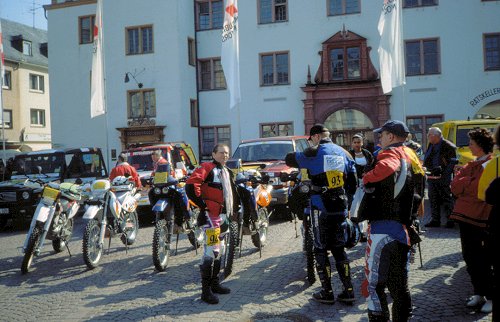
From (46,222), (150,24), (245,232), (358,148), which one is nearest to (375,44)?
(150,24)

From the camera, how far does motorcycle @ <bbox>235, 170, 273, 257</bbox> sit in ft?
24.9

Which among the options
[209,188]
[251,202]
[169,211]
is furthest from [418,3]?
[209,188]

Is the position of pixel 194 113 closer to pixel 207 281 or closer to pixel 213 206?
pixel 213 206

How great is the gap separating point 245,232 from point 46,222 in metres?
3.02

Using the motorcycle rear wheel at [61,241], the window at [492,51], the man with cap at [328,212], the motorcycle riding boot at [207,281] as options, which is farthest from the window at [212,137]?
the man with cap at [328,212]

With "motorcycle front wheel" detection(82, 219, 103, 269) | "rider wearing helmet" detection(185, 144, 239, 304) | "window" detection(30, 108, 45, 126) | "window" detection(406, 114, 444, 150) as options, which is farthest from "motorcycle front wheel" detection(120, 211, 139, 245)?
"window" detection(30, 108, 45, 126)

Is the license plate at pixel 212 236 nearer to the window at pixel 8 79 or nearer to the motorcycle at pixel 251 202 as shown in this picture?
the motorcycle at pixel 251 202

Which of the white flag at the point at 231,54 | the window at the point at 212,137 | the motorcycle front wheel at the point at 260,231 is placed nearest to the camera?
the motorcycle front wheel at the point at 260,231

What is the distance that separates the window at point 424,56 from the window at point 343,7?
3050 millimetres

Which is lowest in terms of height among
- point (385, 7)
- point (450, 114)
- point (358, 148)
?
point (358, 148)

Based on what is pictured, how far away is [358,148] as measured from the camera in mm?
9398

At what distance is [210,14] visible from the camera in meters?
26.1

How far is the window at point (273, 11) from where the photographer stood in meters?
24.6

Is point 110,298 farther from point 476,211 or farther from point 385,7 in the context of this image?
point 385,7
